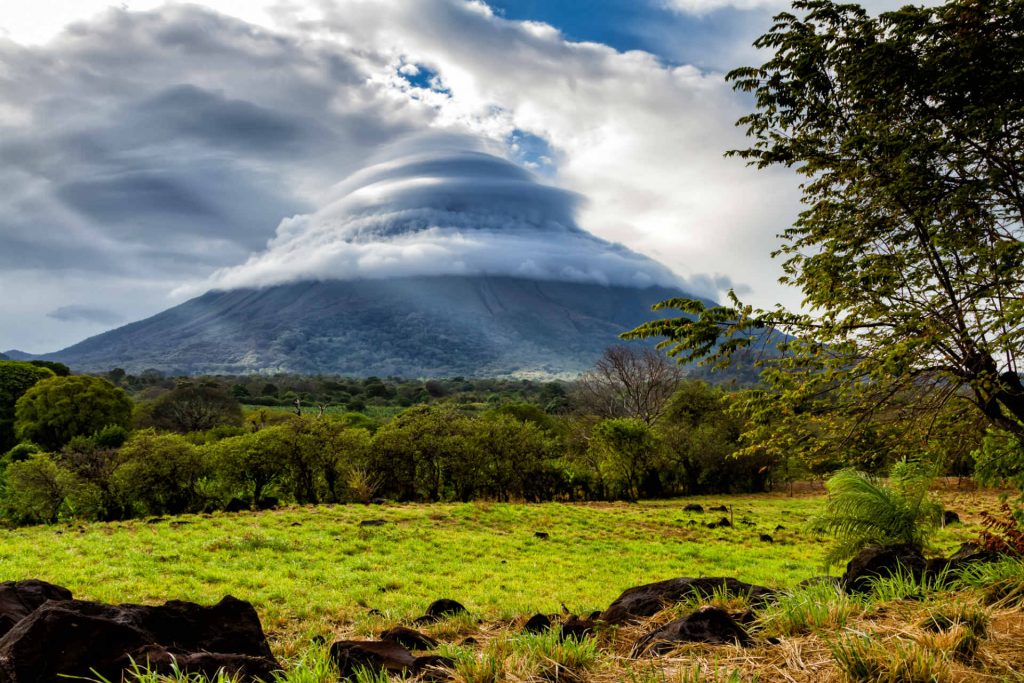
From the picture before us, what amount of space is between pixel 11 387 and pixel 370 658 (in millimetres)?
67458

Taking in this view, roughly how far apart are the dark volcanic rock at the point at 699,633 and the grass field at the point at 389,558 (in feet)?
8.77

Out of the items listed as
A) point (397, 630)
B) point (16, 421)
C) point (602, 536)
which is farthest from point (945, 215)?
point (16, 421)

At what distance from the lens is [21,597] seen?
15.6ft

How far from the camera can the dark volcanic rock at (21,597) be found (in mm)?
4273

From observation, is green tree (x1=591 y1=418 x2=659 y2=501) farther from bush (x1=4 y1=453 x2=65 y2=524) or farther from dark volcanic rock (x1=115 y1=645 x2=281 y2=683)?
dark volcanic rock (x1=115 y1=645 x2=281 y2=683)

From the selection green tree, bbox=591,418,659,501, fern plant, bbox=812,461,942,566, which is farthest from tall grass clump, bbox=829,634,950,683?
green tree, bbox=591,418,659,501

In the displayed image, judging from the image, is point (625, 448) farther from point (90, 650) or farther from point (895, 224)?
point (90, 650)

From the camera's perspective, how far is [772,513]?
3225cm

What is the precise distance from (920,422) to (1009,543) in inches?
118

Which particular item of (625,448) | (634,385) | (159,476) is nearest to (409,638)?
(159,476)

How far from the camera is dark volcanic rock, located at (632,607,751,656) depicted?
3.69 m

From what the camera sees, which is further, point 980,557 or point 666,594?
point 980,557

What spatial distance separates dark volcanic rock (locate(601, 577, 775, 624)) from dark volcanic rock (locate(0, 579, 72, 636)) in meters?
5.12

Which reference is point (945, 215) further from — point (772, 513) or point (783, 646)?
point (772, 513)
